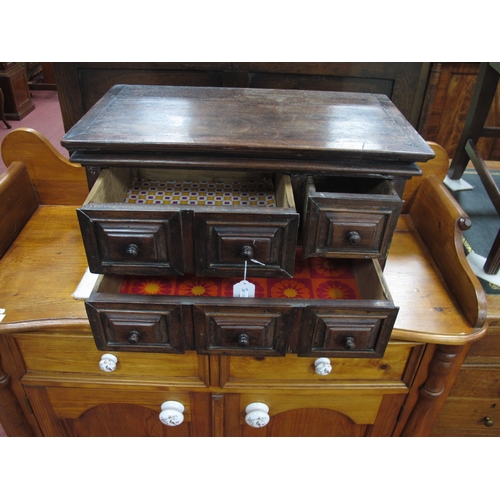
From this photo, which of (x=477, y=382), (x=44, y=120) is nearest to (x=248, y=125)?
(x=477, y=382)

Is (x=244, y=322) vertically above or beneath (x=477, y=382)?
above

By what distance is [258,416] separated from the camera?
1.05 meters

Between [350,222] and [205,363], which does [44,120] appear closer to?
[205,363]

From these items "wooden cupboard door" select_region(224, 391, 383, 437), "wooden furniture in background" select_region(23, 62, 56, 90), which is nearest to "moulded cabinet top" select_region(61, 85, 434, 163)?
"wooden cupboard door" select_region(224, 391, 383, 437)

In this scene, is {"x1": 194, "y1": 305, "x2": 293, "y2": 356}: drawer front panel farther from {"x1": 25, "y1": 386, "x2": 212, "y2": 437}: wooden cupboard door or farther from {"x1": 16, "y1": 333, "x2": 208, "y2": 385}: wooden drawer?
{"x1": 25, "y1": 386, "x2": 212, "y2": 437}: wooden cupboard door

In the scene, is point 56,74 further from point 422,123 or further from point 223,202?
point 422,123

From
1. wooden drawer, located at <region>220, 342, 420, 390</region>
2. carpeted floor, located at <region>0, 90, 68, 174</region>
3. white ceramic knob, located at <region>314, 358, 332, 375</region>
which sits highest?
white ceramic knob, located at <region>314, 358, 332, 375</region>

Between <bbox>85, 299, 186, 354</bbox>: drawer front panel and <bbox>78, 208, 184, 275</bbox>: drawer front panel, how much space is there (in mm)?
78

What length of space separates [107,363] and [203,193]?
0.46 m

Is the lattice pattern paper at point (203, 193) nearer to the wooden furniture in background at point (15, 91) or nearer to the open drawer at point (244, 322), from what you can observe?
the open drawer at point (244, 322)

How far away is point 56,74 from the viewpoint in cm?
120

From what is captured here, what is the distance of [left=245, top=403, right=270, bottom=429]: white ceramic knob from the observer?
105cm

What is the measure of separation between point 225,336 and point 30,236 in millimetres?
677

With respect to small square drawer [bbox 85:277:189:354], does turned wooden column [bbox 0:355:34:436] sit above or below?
below
